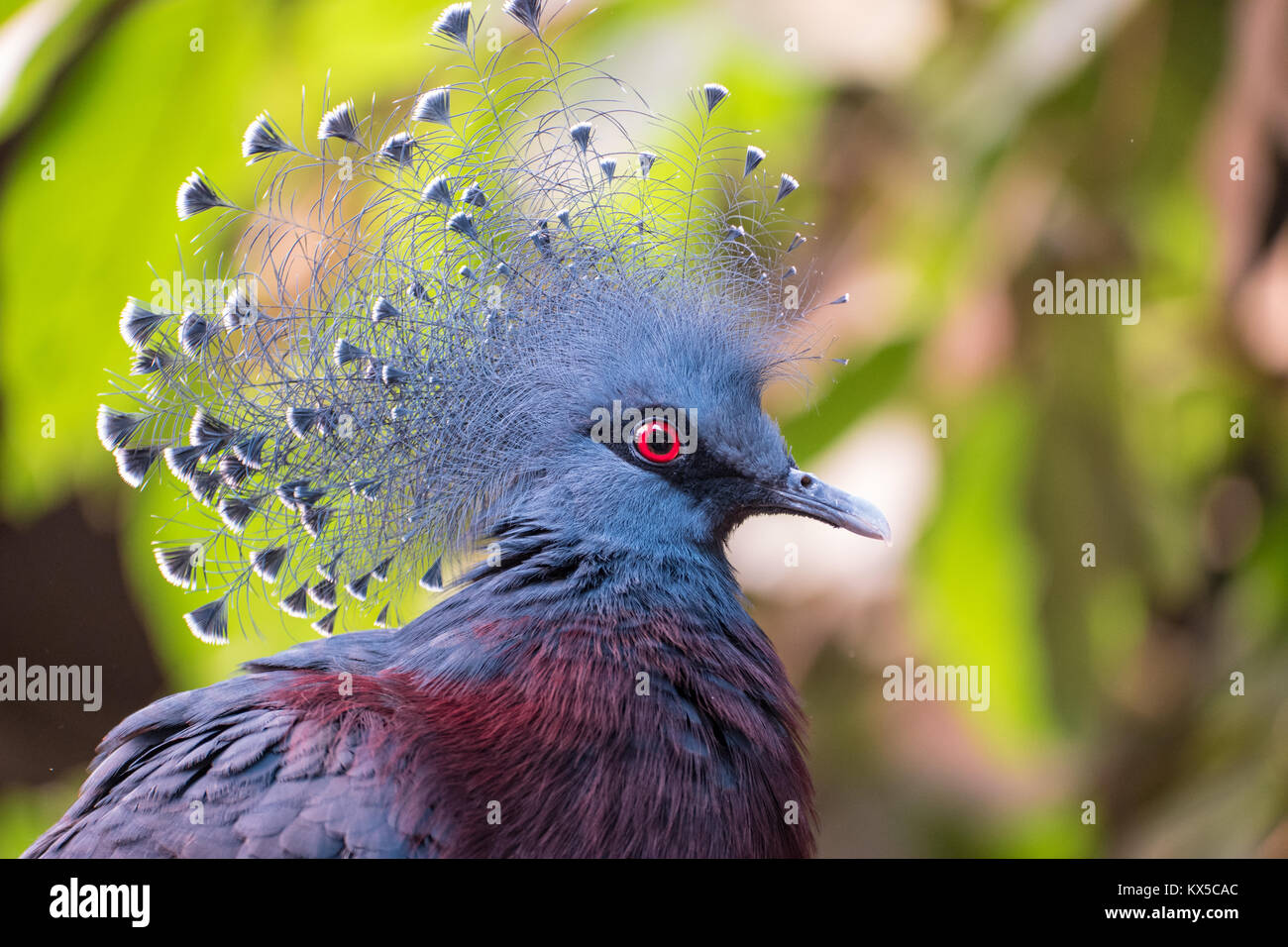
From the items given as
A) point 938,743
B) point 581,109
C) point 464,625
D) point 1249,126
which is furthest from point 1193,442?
point 464,625

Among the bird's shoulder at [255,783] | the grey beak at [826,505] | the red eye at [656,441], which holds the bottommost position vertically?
the bird's shoulder at [255,783]

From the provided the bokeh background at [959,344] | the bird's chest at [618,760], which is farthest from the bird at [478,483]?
the bokeh background at [959,344]

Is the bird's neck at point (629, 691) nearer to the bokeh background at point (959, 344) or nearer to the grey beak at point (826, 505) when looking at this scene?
the grey beak at point (826, 505)

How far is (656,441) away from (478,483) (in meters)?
0.24

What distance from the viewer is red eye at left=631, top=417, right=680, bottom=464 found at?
4.89 feet

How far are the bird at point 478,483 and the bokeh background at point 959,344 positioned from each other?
170 mm

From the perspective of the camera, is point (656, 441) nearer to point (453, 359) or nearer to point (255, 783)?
point (453, 359)

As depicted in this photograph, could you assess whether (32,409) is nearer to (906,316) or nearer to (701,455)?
(701,455)

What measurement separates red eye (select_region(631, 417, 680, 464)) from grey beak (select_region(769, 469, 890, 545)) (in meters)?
0.17

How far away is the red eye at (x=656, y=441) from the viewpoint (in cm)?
149

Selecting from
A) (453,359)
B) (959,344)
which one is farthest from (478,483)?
(959,344)

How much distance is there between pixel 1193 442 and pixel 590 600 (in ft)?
5.09

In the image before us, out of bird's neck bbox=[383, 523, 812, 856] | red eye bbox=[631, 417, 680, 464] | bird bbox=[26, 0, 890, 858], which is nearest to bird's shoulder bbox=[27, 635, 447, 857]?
bird bbox=[26, 0, 890, 858]

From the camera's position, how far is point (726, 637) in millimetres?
1436
